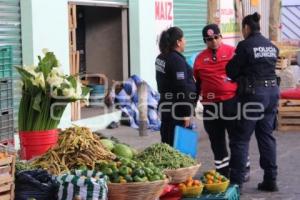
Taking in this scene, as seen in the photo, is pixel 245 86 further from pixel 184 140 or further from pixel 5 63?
pixel 5 63

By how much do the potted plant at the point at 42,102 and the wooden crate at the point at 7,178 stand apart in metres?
1.32

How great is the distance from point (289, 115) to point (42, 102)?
6876 millimetres

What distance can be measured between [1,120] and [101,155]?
1.15m

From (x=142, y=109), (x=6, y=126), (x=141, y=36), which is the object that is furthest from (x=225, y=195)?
(x=141, y=36)

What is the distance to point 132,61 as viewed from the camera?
12.9 m

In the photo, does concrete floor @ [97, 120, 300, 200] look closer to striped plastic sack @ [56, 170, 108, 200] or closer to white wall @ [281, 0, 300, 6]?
striped plastic sack @ [56, 170, 108, 200]

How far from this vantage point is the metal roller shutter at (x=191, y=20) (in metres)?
14.8

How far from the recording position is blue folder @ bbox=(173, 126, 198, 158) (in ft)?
22.8

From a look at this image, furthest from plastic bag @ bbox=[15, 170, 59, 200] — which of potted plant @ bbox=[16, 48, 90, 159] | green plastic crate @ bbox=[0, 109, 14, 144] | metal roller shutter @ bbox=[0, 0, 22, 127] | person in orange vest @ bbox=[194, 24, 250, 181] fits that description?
metal roller shutter @ bbox=[0, 0, 22, 127]

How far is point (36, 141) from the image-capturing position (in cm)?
616

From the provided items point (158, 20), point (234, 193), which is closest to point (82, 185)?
point (234, 193)

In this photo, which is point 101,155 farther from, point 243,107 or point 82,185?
point 243,107

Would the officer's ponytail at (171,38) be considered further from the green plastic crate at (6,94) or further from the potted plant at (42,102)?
the green plastic crate at (6,94)

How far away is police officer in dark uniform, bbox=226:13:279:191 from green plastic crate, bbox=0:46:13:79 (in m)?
2.33
